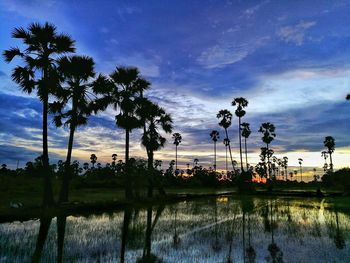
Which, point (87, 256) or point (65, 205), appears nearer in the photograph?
point (87, 256)

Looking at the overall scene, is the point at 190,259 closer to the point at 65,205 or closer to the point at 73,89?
the point at 65,205

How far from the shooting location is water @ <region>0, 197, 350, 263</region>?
13156 millimetres

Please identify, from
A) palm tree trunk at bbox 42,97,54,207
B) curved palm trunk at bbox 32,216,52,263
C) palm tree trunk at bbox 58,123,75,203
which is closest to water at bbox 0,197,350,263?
curved palm trunk at bbox 32,216,52,263

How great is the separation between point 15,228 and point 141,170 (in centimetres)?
2146

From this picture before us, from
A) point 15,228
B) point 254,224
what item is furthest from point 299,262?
point 15,228

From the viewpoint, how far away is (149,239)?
1736 cm

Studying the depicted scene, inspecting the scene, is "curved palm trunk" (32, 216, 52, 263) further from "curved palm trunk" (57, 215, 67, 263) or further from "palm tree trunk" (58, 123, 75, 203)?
"palm tree trunk" (58, 123, 75, 203)

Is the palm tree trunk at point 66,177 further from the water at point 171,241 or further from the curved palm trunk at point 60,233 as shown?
the water at point 171,241

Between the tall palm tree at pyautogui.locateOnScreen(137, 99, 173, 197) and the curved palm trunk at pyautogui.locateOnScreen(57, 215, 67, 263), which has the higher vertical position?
the tall palm tree at pyautogui.locateOnScreen(137, 99, 173, 197)

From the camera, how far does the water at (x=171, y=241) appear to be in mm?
13156

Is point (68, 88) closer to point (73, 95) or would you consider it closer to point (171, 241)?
point (73, 95)

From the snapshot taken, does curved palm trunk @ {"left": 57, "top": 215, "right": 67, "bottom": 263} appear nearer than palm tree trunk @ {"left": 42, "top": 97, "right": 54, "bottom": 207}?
Yes

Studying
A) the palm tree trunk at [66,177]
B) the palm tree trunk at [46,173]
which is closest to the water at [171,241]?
the palm tree trunk at [46,173]

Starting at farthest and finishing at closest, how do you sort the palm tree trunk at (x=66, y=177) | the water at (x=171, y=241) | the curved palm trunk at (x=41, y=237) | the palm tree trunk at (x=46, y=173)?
the palm tree trunk at (x=66, y=177), the palm tree trunk at (x=46, y=173), the water at (x=171, y=241), the curved palm trunk at (x=41, y=237)
